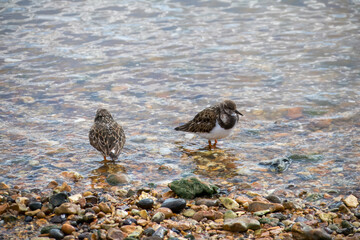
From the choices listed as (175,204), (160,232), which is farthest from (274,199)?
(160,232)

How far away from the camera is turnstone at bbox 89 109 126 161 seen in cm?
772

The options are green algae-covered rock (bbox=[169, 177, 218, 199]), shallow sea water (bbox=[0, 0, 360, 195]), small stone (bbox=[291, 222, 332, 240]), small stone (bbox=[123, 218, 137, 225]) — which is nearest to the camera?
small stone (bbox=[291, 222, 332, 240])

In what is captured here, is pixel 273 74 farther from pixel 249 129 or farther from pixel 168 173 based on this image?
pixel 168 173

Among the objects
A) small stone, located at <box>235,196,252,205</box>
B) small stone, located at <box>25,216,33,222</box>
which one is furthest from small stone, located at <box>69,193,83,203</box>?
small stone, located at <box>235,196,252,205</box>

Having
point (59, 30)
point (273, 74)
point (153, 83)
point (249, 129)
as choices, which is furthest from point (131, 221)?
point (59, 30)

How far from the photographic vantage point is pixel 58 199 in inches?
238

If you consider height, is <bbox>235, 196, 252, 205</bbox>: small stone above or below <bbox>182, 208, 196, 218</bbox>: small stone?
below

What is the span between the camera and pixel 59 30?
17.5 m

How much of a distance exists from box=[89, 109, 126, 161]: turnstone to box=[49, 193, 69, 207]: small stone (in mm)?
1682

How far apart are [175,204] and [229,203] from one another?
2.54 ft

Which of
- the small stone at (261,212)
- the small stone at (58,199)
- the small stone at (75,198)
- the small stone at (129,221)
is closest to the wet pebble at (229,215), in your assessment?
the small stone at (261,212)

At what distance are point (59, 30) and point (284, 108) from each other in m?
10.5

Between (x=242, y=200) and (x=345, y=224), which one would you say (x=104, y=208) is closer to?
(x=242, y=200)

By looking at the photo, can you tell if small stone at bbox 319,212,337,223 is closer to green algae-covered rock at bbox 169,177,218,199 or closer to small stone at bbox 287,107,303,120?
green algae-covered rock at bbox 169,177,218,199
